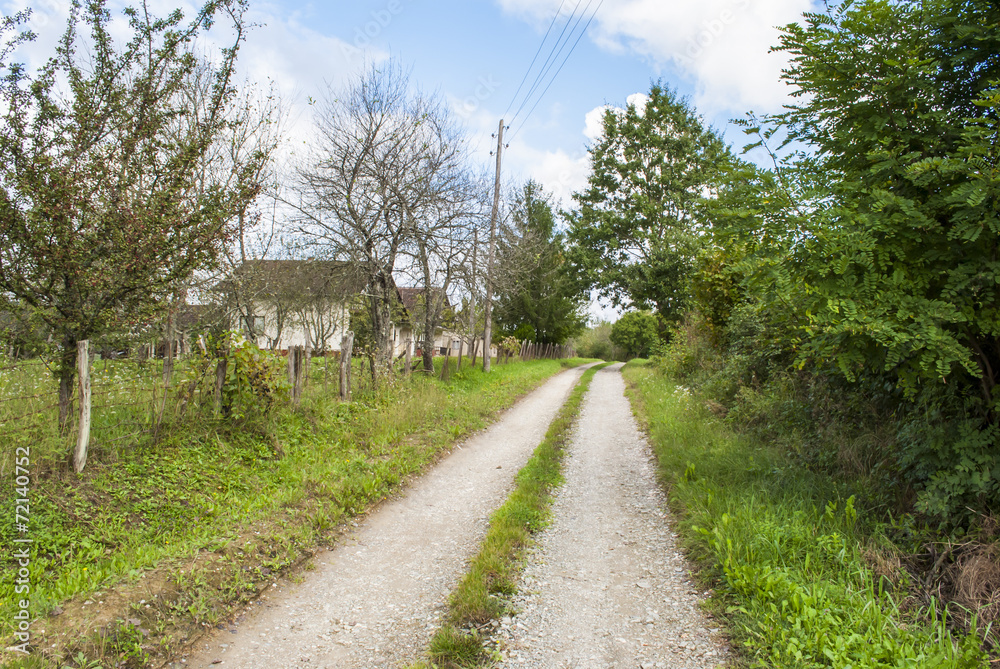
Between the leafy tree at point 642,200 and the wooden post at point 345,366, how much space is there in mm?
19837

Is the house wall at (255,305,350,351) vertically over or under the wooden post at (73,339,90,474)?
over

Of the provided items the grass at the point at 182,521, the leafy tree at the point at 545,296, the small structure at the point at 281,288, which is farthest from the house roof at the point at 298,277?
the leafy tree at the point at 545,296

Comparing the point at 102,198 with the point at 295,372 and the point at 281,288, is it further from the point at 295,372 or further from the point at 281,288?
the point at 281,288

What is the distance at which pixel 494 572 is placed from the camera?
4.35m

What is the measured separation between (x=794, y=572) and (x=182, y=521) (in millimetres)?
5440

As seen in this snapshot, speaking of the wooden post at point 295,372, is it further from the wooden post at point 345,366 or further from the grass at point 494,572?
the grass at point 494,572

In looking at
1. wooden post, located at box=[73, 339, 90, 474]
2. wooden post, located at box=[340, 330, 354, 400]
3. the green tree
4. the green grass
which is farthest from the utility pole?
the green tree

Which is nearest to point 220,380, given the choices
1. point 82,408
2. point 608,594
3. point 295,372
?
point 295,372

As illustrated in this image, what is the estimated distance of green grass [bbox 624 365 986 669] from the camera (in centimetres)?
305

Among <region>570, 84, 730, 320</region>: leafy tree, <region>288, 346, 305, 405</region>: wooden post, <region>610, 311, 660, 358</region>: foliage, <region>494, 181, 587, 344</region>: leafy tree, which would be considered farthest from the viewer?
<region>610, 311, 660, 358</region>: foliage

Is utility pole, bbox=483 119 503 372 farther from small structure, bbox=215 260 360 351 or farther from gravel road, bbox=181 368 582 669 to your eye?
gravel road, bbox=181 368 582 669

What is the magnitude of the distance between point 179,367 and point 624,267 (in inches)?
998

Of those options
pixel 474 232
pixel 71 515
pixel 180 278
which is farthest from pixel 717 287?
pixel 71 515

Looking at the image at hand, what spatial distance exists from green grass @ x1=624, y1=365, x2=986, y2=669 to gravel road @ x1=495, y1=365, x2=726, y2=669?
0.85ft
